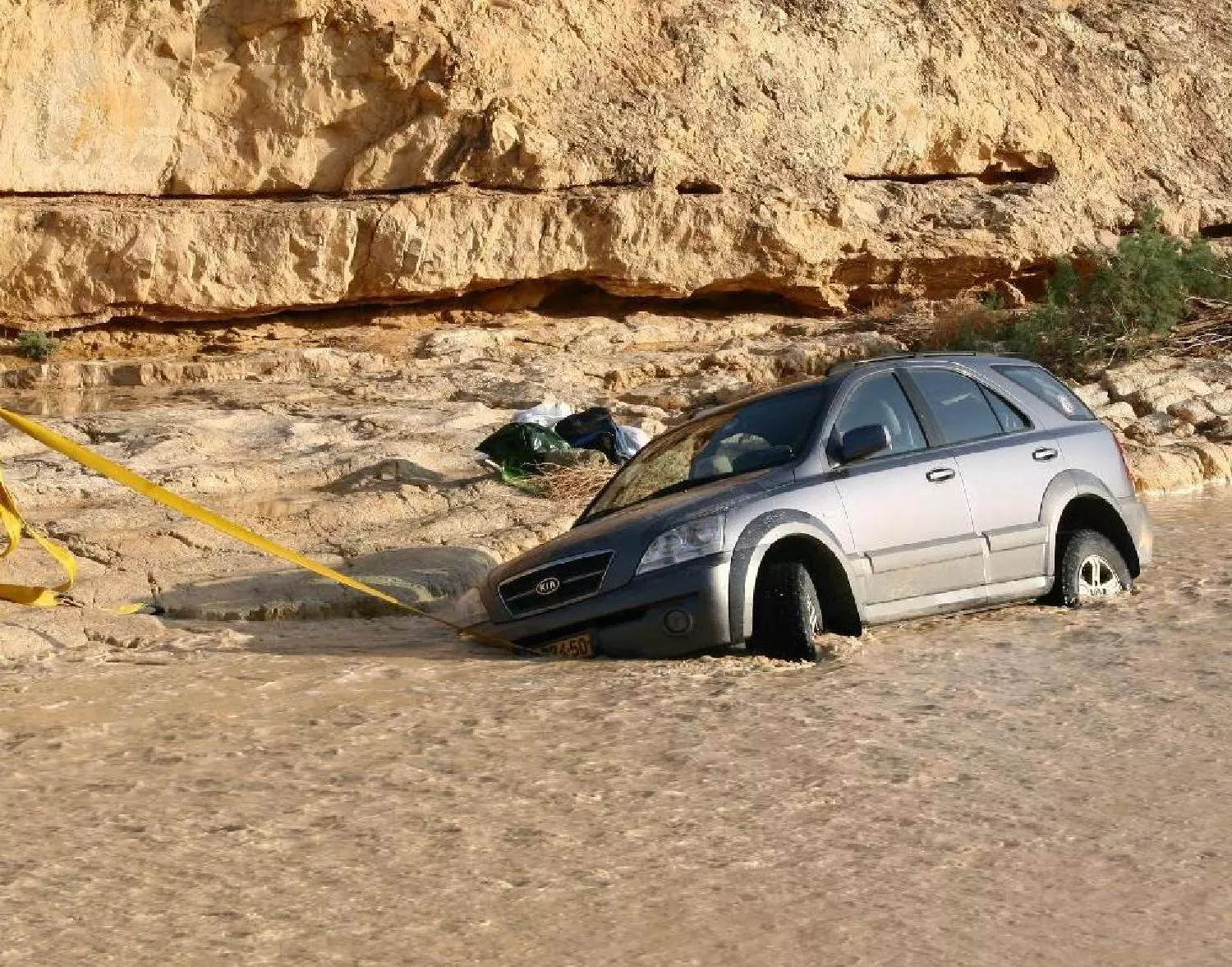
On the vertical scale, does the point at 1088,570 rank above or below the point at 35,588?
below

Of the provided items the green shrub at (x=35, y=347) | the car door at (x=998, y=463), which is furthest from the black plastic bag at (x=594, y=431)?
the green shrub at (x=35, y=347)

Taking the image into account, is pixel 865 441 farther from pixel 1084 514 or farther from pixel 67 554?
pixel 67 554

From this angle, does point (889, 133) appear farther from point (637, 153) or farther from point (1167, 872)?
point (1167, 872)

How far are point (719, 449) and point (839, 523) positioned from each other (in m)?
0.98

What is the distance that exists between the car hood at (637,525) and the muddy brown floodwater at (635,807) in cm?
48

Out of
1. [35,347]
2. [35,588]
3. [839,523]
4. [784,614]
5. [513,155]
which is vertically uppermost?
[513,155]

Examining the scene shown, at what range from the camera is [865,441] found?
27.9ft

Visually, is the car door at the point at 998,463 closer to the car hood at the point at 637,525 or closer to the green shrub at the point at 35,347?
the car hood at the point at 637,525

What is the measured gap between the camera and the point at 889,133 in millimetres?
23812

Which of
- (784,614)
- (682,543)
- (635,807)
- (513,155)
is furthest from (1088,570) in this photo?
(513,155)

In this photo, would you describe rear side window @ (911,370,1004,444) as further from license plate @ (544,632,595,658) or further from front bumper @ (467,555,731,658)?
license plate @ (544,632,595,658)

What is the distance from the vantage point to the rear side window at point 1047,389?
32.2 feet

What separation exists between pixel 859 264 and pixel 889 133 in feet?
8.04

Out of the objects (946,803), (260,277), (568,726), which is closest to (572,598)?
(568,726)
